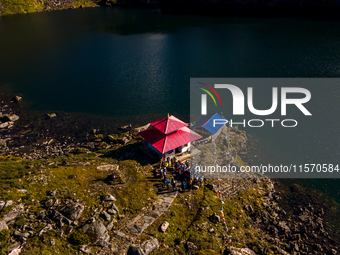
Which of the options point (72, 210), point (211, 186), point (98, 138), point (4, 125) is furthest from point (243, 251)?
point (4, 125)

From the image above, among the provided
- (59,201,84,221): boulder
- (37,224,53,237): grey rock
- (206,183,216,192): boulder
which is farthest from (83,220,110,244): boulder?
(206,183,216,192): boulder

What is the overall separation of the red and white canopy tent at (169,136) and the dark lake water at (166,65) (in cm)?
2048

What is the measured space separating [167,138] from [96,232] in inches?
818

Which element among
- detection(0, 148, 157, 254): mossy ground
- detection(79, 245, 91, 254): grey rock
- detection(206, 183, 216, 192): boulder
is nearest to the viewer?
detection(79, 245, 91, 254): grey rock

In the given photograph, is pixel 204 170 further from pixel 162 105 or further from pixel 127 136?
pixel 162 105

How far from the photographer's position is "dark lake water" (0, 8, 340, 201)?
62219 millimetres

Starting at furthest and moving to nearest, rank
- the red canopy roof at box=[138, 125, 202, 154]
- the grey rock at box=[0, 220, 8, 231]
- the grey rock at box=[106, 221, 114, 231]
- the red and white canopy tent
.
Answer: the red and white canopy tent → the red canopy roof at box=[138, 125, 202, 154] → the grey rock at box=[106, 221, 114, 231] → the grey rock at box=[0, 220, 8, 231]

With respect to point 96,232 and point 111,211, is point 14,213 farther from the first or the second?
point 111,211

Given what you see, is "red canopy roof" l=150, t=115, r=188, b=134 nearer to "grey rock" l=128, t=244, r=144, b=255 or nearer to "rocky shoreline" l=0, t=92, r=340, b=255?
"rocky shoreline" l=0, t=92, r=340, b=255

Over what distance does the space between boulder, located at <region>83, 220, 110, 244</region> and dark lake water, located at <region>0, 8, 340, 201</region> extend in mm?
38206

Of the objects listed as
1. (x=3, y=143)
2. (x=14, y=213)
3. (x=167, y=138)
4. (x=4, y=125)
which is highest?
(x=167, y=138)

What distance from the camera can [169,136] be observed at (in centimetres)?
4519

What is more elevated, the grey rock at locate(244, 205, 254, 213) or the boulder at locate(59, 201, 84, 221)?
the boulder at locate(59, 201, 84, 221)

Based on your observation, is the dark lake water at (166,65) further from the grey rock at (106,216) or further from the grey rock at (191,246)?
the grey rock at (106,216)
